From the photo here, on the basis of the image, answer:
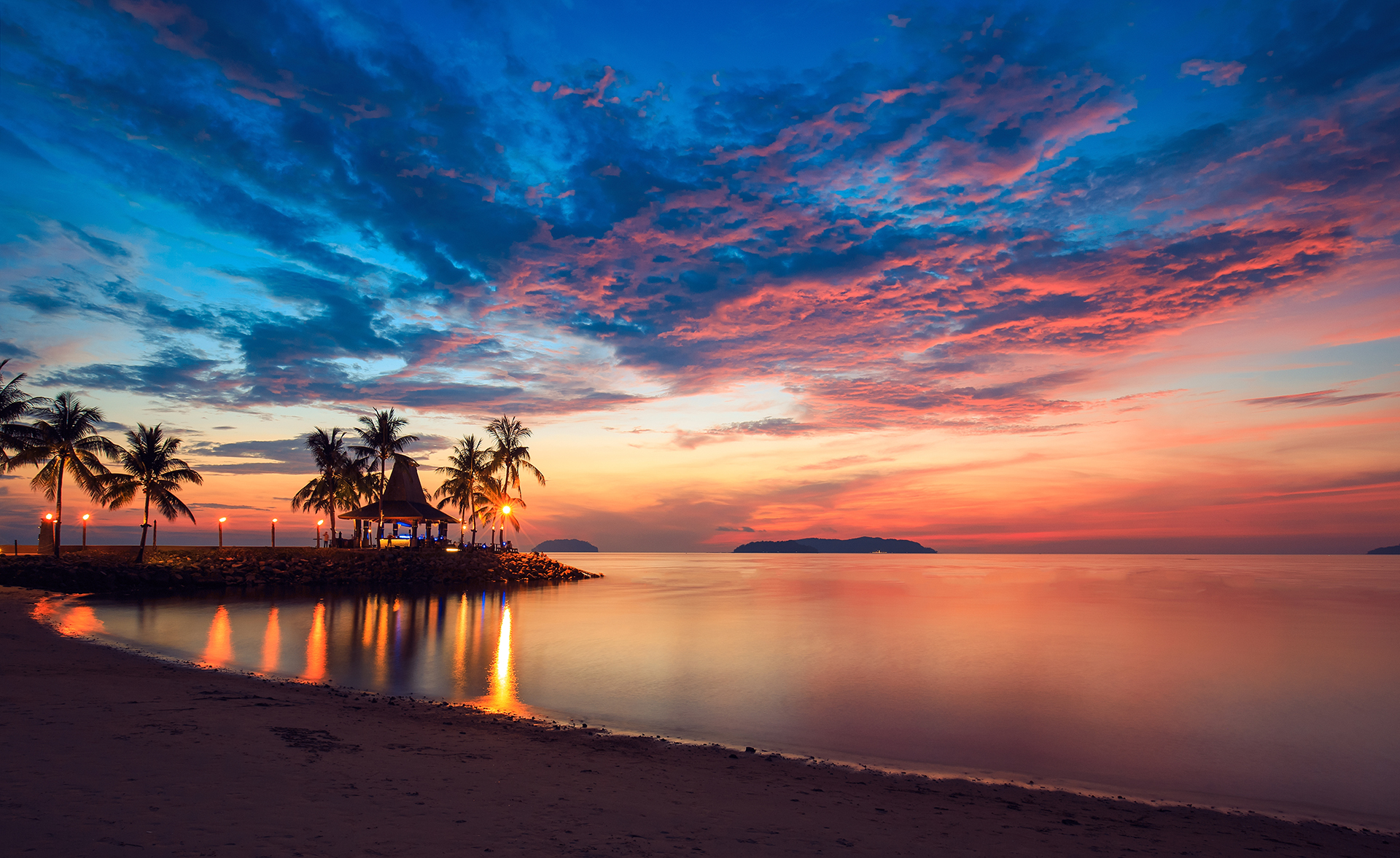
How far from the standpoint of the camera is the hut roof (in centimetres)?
6016

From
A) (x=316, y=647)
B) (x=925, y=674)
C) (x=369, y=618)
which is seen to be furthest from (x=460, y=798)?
(x=369, y=618)

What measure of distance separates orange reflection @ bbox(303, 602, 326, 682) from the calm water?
0.57 ft

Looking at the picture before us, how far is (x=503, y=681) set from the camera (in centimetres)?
1880

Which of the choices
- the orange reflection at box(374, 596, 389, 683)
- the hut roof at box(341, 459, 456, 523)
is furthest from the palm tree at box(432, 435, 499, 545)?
the orange reflection at box(374, 596, 389, 683)

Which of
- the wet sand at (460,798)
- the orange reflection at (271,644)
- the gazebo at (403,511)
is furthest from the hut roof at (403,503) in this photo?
the wet sand at (460,798)

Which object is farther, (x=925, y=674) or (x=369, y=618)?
(x=369, y=618)

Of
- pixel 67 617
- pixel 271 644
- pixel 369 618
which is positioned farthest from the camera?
pixel 369 618

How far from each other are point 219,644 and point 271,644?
1.49 metres

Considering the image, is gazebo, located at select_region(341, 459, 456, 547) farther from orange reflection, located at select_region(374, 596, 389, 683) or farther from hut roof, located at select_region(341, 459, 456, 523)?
orange reflection, located at select_region(374, 596, 389, 683)

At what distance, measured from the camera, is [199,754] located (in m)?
8.13

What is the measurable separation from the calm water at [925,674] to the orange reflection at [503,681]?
0.12 m

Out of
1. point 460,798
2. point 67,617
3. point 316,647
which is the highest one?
point 460,798

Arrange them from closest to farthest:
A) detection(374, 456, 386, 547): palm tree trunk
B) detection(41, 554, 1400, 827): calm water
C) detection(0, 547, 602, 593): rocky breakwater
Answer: detection(41, 554, 1400, 827): calm water, detection(0, 547, 602, 593): rocky breakwater, detection(374, 456, 386, 547): palm tree trunk

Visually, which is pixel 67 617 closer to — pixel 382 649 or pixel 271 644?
pixel 271 644
